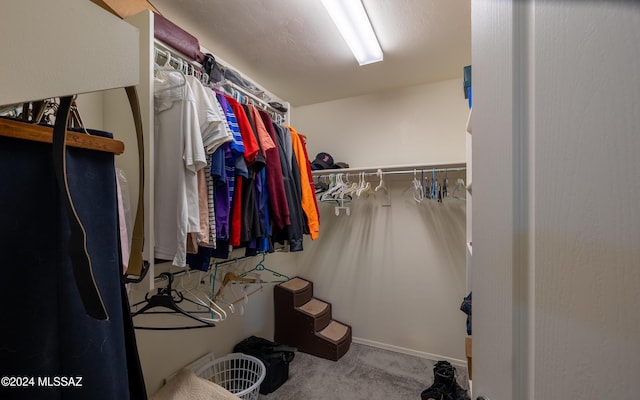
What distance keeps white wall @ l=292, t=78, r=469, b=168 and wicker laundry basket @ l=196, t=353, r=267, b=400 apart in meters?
1.99

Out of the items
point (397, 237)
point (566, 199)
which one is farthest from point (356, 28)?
point (397, 237)

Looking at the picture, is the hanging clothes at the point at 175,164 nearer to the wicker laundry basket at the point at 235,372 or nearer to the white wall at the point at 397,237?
the wicker laundry basket at the point at 235,372

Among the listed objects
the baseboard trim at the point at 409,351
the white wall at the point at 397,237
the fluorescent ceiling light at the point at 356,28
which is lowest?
the baseboard trim at the point at 409,351

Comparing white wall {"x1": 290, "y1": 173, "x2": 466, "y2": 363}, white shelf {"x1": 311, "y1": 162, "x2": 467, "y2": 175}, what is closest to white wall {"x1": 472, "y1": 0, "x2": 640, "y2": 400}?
white shelf {"x1": 311, "y1": 162, "x2": 467, "y2": 175}

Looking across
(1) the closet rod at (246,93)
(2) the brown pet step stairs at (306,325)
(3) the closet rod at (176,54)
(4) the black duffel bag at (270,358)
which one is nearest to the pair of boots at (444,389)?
(2) the brown pet step stairs at (306,325)

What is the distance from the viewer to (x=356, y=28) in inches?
61.2

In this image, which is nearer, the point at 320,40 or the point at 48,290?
the point at 48,290

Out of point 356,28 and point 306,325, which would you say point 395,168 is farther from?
point 306,325

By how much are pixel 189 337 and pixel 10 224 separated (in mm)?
1618

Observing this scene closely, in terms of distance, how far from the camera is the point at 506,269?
0.47 m

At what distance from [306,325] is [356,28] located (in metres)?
2.44

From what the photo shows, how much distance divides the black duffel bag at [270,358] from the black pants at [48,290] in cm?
158

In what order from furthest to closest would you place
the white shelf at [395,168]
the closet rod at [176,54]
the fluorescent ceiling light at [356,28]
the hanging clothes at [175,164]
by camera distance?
the white shelf at [395,168], the fluorescent ceiling light at [356,28], the closet rod at [176,54], the hanging clothes at [175,164]

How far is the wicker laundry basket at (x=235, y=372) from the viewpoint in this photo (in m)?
1.73
